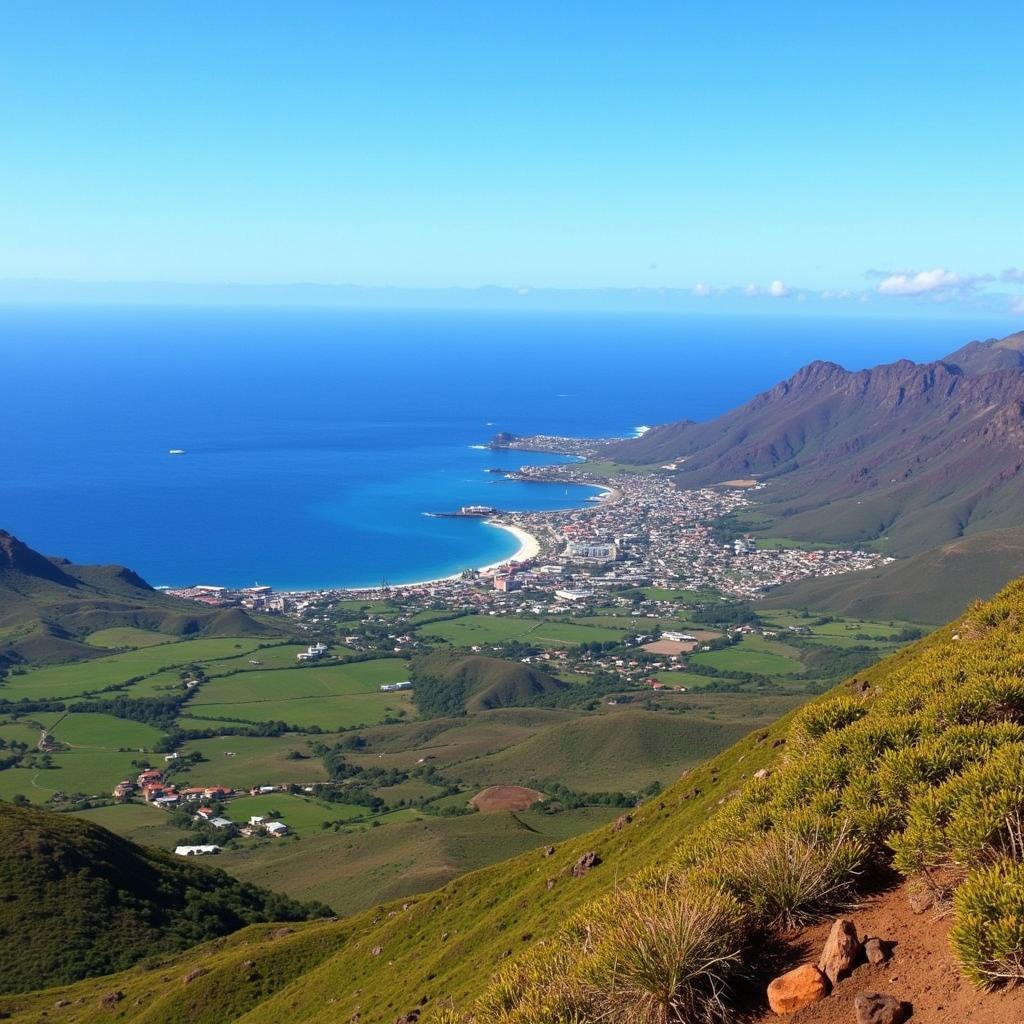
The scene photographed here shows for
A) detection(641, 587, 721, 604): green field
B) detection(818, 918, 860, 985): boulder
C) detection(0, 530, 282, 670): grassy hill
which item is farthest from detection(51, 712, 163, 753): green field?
detection(818, 918, 860, 985): boulder

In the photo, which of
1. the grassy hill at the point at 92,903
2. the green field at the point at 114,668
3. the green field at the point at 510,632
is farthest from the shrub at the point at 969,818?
the green field at the point at 510,632

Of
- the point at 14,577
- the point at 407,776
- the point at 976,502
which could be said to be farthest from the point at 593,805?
the point at 976,502

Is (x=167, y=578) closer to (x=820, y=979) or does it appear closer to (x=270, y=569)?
(x=270, y=569)

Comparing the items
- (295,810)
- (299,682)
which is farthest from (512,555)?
(295,810)

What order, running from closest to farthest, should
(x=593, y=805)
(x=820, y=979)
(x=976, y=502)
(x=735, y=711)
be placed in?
(x=820, y=979)
(x=593, y=805)
(x=735, y=711)
(x=976, y=502)

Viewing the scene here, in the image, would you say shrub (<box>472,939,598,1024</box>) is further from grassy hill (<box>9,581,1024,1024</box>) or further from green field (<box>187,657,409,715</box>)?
green field (<box>187,657,409,715</box>)
